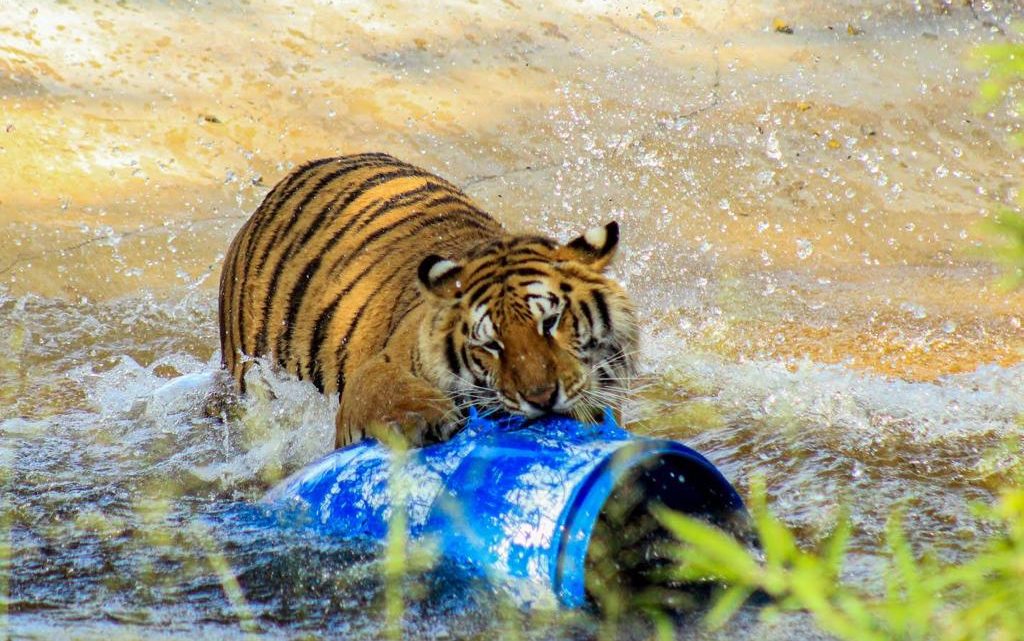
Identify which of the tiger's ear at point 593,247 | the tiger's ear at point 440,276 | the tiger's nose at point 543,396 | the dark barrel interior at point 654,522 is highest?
the tiger's ear at point 593,247

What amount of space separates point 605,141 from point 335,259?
267 cm

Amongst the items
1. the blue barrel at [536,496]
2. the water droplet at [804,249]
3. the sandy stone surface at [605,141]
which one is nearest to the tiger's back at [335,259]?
the blue barrel at [536,496]

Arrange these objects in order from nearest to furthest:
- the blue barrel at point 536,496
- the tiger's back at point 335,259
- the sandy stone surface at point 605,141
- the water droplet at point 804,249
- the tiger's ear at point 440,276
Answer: the blue barrel at point 536,496 → the tiger's ear at point 440,276 → the tiger's back at point 335,259 → the sandy stone surface at point 605,141 → the water droplet at point 804,249

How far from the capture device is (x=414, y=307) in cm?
295

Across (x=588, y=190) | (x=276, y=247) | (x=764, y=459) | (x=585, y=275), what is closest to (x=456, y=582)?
(x=585, y=275)

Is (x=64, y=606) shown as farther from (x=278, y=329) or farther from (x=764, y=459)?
(x=764, y=459)

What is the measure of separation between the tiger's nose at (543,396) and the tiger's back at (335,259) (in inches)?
25.8

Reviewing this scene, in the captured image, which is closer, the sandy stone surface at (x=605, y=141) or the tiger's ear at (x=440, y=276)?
the tiger's ear at (x=440, y=276)

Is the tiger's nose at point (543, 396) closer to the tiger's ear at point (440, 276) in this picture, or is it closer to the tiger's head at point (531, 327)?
the tiger's head at point (531, 327)

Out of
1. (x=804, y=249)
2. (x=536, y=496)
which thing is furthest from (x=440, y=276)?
(x=804, y=249)

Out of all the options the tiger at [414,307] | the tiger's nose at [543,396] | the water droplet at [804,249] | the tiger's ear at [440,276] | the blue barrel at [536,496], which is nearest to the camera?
the blue barrel at [536,496]

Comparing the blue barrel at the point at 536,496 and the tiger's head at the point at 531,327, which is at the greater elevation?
the tiger's head at the point at 531,327

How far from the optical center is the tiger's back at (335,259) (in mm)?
3199

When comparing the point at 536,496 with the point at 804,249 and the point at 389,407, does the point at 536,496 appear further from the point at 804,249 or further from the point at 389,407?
the point at 804,249
